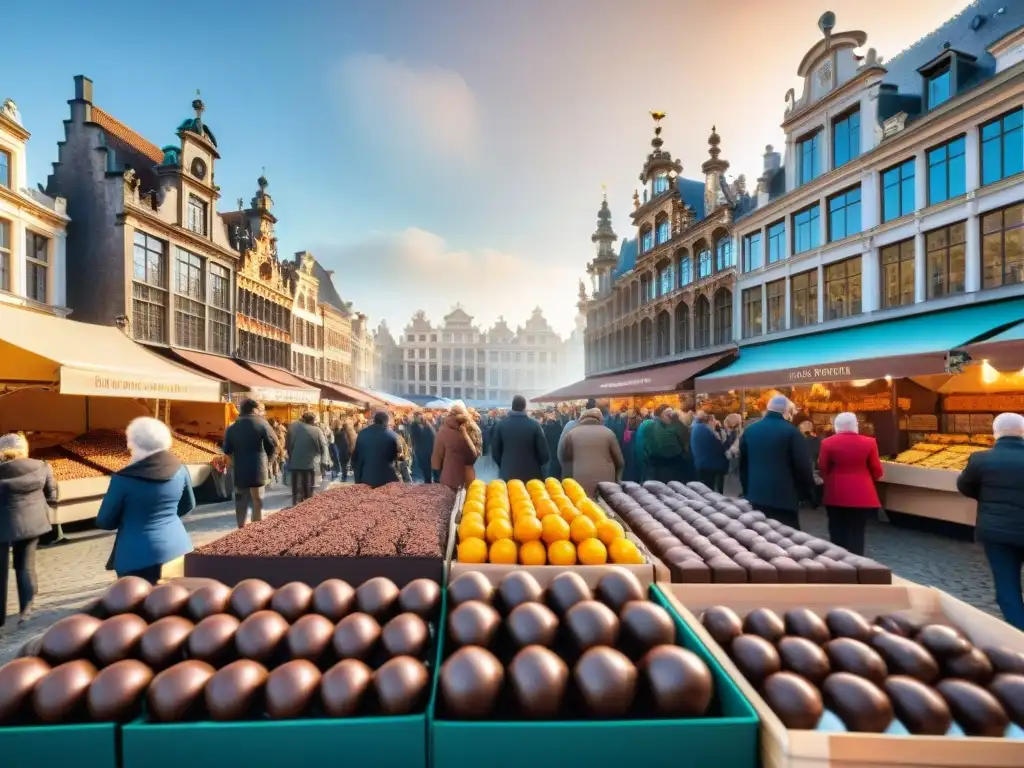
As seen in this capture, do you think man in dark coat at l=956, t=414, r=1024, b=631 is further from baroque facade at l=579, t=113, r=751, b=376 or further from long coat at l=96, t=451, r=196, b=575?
baroque facade at l=579, t=113, r=751, b=376

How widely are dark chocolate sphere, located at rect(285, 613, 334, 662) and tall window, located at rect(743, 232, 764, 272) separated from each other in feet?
72.0

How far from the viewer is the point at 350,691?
177cm

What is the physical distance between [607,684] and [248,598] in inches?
64.2

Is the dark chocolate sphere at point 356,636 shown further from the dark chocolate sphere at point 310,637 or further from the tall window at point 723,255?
the tall window at point 723,255

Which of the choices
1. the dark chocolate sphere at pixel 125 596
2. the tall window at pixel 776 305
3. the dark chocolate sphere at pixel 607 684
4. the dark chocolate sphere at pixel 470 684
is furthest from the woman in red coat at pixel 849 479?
the tall window at pixel 776 305

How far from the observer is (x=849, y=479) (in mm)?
5324

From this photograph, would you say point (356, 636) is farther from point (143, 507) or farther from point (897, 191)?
point (897, 191)

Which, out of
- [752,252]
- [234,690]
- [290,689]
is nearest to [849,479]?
[290,689]

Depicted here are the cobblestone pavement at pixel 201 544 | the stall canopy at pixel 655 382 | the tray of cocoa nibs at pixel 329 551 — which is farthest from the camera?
the stall canopy at pixel 655 382

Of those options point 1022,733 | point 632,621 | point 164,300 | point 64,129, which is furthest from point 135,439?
point 64,129

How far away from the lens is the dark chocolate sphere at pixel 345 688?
68.4 inches

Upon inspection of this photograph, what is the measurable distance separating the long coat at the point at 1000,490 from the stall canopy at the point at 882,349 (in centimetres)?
512

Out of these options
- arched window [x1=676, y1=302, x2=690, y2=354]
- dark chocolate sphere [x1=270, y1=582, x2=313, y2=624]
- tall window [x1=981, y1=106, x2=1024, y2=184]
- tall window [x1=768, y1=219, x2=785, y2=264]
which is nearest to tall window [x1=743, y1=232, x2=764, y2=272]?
tall window [x1=768, y1=219, x2=785, y2=264]

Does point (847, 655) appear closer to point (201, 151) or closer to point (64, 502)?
point (64, 502)
